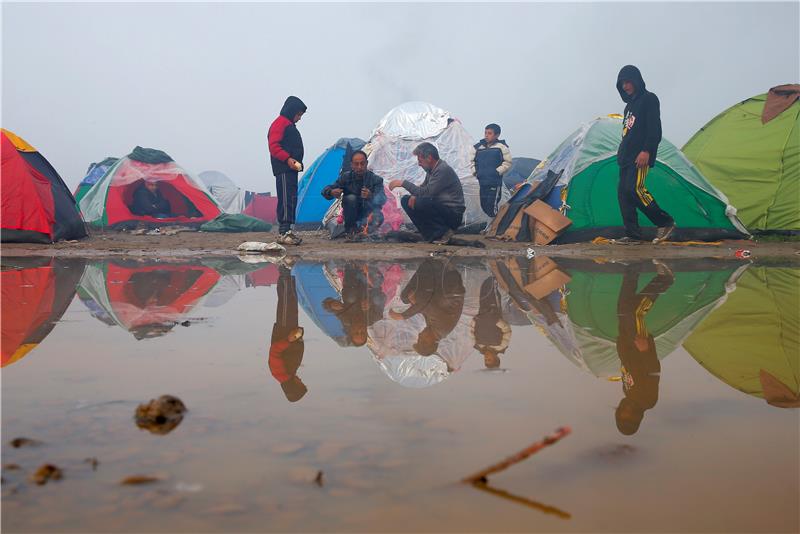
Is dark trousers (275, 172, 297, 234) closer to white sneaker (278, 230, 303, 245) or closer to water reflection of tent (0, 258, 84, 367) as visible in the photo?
white sneaker (278, 230, 303, 245)

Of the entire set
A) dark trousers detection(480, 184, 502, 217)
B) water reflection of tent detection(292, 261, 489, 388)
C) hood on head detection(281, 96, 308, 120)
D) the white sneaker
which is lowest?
water reflection of tent detection(292, 261, 489, 388)

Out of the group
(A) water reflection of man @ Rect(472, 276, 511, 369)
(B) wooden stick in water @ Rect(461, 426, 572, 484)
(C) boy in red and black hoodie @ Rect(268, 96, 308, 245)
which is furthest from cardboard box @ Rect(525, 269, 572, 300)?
(C) boy in red and black hoodie @ Rect(268, 96, 308, 245)

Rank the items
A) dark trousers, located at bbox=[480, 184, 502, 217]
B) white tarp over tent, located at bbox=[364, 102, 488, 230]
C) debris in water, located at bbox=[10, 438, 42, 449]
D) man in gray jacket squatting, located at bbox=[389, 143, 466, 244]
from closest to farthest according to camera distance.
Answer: debris in water, located at bbox=[10, 438, 42, 449] < man in gray jacket squatting, located at bbox=[389, 143, 466, 244] < dark trousers, located at bbox=[480, 184, 502, 217] < white tarp over tent, located at bbox=[364, 102, 488, 230]

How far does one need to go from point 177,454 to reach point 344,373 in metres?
0.92

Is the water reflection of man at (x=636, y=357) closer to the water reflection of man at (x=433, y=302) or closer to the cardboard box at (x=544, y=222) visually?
the water reflection of man at (x=433, y=302)

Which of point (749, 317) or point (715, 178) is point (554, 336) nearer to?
point (749, 317)

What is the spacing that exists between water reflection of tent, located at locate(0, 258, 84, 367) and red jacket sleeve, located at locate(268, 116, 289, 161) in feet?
11.7

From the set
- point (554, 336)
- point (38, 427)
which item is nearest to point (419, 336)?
point (554, 336)

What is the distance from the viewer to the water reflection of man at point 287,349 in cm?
234

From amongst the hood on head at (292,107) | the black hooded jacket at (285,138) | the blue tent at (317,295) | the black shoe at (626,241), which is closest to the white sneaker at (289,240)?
the black hooded jacket at (285,138)

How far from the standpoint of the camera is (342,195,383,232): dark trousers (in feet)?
34.3

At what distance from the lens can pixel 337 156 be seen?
14.1 meters

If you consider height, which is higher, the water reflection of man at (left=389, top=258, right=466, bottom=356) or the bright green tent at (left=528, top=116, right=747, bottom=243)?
the bright green tent at (left=528, top=116, right=747, bottom=243)

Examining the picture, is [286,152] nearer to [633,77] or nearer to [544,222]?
[544,222]
